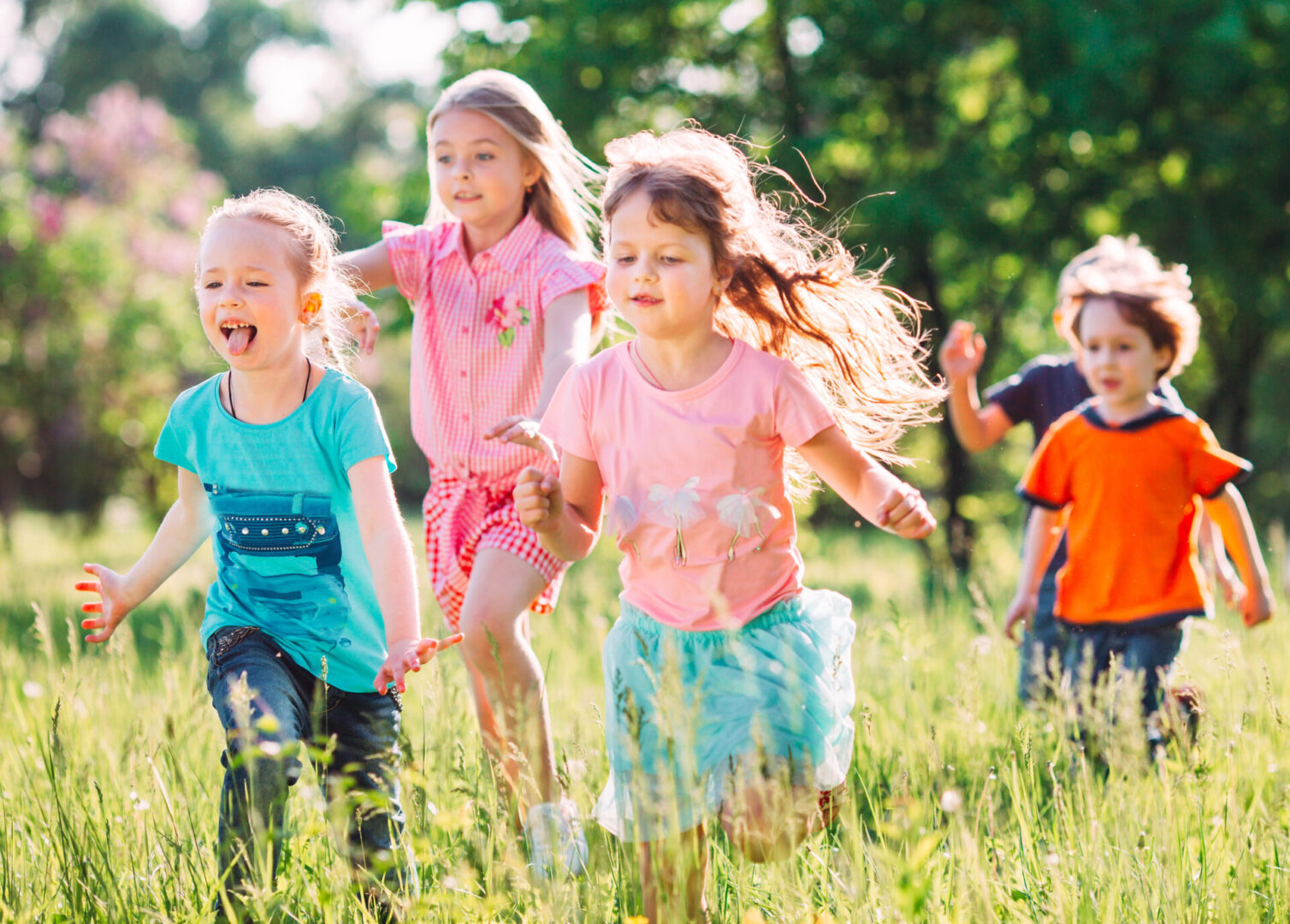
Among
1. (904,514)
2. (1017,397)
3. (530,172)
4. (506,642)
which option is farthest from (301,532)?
(1017,397)

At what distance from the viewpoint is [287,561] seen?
2.63 meters

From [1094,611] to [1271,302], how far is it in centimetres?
604

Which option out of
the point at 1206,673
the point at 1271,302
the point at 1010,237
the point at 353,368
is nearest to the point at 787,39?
the point at 1010,237

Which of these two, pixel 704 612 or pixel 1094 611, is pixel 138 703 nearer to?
pixel 704 612

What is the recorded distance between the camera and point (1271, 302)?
341 inches

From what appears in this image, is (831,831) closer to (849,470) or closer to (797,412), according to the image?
(849,470)

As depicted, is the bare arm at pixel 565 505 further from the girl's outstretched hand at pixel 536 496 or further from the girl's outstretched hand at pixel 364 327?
the girl's outstretched hand at pixel 364 327

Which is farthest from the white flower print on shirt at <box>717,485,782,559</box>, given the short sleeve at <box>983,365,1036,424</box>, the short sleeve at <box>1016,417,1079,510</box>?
the short sleeve at <box>983,365,1036,424</box>

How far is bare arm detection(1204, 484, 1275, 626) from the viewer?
12.1ft

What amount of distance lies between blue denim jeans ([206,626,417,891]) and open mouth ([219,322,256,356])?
0.62 meters

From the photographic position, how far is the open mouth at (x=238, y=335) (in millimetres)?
2578

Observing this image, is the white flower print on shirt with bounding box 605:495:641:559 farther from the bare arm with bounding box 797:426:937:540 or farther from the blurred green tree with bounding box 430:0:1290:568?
the blurred green tree with bounding box 430:0:1290:568

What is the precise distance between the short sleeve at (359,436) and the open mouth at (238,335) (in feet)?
0.85

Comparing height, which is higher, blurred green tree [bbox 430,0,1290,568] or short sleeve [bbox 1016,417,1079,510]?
blurred green tree [bbox 430,0,1290,568]
